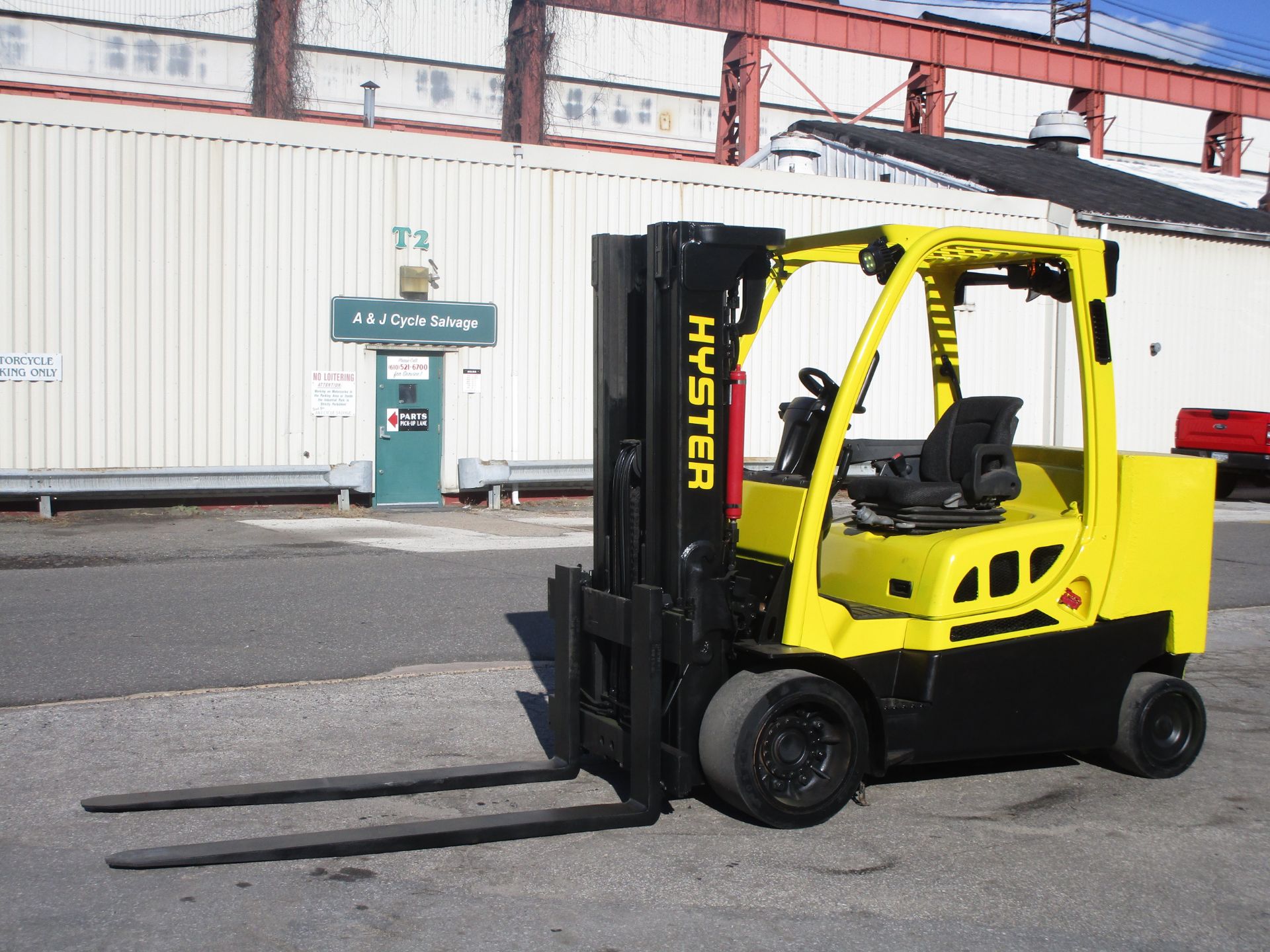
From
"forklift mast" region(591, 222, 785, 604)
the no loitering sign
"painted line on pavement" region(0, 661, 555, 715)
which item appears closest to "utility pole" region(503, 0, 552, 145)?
the no loitering sign

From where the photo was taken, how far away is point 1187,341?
2619 centimetres

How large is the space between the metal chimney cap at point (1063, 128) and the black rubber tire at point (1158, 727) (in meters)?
34.2

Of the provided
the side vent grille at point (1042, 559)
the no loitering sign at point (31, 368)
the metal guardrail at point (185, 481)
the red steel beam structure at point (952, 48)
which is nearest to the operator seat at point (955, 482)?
the side vent grille at point (1042, 559)

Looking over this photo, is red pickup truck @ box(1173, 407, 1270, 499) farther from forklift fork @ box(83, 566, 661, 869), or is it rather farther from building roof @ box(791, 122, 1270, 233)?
forklift fork @ box(83, 566, 661, 869)

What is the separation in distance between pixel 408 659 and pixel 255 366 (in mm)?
10531

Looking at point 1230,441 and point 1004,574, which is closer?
point 1004,574

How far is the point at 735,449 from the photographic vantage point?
16.9 feet

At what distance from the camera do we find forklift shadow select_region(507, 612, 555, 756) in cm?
680

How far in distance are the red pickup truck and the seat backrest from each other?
1772cm

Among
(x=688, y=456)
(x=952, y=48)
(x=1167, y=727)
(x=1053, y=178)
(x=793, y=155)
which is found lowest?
(x=1167, y=727)

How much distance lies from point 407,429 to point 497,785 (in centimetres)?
1368

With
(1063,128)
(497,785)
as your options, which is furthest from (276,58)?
(497,785)

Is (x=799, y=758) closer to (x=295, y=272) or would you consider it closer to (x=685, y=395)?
(x=685, y=395)

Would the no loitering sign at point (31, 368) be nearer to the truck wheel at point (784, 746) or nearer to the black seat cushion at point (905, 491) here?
the black seat cushion at point (905, 491)
